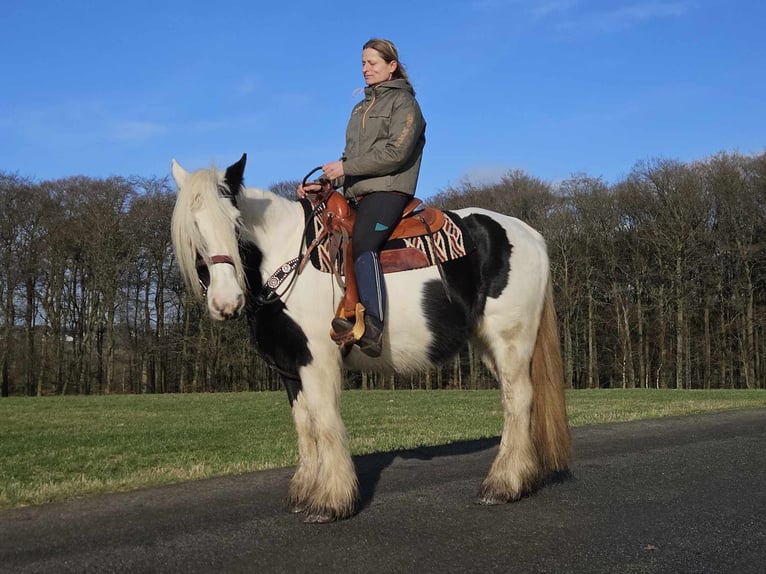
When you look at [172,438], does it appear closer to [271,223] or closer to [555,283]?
[271,223]

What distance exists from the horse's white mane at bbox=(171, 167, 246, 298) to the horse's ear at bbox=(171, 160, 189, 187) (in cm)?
22

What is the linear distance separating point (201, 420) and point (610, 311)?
32.9m

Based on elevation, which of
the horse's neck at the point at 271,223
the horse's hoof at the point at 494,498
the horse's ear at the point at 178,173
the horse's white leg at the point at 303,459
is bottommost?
the horse's hoof at the point at 494,498

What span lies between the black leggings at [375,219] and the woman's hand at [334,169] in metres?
0.28

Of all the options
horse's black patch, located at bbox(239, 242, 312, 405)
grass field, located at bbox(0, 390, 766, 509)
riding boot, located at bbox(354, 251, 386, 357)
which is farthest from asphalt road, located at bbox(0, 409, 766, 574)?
grass field, located at bbox(0, 390, 766, 509)

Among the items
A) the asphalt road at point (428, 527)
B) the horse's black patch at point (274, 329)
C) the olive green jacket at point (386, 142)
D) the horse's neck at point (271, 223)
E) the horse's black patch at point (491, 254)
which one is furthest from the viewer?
the horse's black patch at point (491, 254)

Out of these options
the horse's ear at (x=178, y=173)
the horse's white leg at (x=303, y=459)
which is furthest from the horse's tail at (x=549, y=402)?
the horse's ear at (x=178, y=173)

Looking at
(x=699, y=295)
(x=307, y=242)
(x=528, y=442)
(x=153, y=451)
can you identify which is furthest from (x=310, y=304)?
(x=699, y=295)

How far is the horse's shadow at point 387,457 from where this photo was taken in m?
6.13

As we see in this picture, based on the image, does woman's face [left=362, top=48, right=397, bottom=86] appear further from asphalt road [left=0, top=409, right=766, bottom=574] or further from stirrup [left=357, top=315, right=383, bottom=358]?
asphalt road [left=0, top=409, right=766, bottom=574]

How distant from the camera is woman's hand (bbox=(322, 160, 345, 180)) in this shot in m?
5.60

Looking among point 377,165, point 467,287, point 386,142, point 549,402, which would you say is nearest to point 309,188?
point 377,165

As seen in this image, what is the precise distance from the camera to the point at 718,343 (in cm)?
4312

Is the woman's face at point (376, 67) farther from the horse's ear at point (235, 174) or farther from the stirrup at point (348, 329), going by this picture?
the stirrup at point (348, 329)
